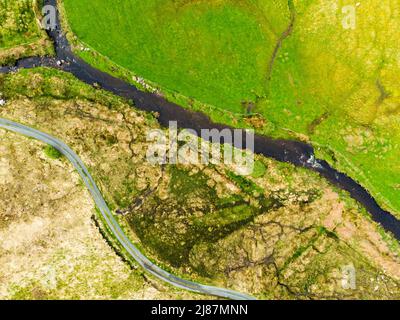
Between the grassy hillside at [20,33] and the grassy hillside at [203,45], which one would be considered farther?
the grassy hillside at [20,33]

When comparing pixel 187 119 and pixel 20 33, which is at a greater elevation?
pixel 20 33

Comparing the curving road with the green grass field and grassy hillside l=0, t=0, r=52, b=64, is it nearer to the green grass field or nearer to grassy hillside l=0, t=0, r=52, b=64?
grassy hillside l=0, t=0, r=52, b=64

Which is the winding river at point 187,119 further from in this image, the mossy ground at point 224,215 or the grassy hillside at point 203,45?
the grassy hillside at point 203,45

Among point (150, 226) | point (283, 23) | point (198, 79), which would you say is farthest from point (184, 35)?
point (150, 226)

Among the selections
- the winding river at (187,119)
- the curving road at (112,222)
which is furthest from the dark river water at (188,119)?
the curving road at (112,222)

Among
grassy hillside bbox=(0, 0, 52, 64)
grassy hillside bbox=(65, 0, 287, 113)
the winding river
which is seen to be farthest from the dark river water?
grassy hillside bbox=(65, 0, 287, 113)

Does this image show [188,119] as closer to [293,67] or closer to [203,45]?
[203,45]

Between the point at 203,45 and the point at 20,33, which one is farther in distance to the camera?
the point at 20,33

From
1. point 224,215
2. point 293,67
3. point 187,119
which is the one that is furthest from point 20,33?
point 293,67

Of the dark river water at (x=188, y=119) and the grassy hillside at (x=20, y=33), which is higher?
the grassy hillside at (x=20, y=33)
